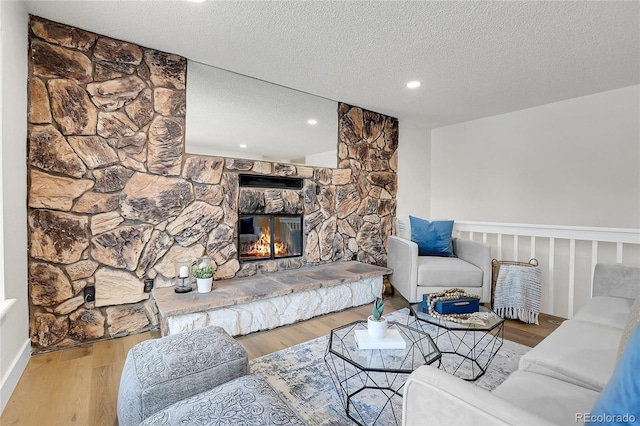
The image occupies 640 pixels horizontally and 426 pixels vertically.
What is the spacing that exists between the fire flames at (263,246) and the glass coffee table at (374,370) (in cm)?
151

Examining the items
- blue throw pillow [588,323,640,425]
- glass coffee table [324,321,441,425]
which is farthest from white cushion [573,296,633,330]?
blue throw pillow [588,323,640,425]

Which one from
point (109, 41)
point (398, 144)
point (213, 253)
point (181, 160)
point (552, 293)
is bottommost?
point (552, 293)

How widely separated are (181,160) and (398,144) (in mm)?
2884

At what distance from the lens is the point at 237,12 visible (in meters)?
1.96

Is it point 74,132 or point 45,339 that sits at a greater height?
point 74,132

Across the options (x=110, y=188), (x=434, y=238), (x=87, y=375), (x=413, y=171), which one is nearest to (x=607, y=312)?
(x=434, y=238)

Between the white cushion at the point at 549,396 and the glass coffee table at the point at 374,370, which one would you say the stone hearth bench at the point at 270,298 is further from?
the white cushion at the point at 549,396

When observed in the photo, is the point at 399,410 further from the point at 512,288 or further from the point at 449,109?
the point at 449,109

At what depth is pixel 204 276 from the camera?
2477 mm

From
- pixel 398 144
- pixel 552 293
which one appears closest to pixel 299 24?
pixel 398 144

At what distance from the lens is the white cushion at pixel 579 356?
3.79ft

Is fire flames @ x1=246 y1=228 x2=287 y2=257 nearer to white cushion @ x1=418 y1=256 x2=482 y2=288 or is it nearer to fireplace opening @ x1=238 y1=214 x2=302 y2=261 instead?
fireplace opening @ x1=238 y1=214 x2=302 y2=261

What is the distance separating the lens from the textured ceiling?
192 centimetres

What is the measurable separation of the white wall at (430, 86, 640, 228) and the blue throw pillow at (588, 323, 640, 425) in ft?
10.9
